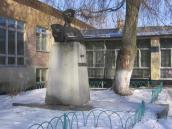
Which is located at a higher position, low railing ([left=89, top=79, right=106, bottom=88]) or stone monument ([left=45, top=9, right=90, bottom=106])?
stone monument ([left=45, top=9, right=90, bottom=106])

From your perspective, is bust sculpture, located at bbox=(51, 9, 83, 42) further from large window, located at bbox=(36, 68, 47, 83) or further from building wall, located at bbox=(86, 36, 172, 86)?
building wall, located at bbox=(86, 36, 172, 86)

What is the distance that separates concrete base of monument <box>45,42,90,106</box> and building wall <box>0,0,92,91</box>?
8438 mm

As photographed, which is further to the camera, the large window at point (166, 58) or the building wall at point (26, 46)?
the large window at point (166, 58)

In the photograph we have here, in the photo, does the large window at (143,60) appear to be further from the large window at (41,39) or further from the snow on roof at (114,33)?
the large window at (41,39)

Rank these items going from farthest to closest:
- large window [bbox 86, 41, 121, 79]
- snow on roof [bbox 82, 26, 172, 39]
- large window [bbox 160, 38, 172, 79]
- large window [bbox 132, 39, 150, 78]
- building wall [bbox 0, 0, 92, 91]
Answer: large window [bbox 86, 41, 121, 79]
large window [bbox 132, 39, 150, 78]
large window [bbox 160, 38, 172, 79]
snow on roof [bbox 82, 26, 172, 39]
building wall [bbox 0, 0, 92, 91]

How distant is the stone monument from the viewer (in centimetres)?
1120

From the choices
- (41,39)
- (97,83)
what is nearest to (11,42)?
(41,39)

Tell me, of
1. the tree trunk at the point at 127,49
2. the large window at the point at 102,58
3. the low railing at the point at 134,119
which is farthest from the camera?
the large window at the point at 102,58

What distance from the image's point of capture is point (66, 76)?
11281 millimetres

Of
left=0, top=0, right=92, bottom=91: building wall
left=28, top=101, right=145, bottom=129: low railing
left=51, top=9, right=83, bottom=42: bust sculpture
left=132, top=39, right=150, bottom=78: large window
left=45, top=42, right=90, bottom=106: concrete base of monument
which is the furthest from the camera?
left=132, top=39, right=150, bottom=78: large window

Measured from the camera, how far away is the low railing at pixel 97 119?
327 inches

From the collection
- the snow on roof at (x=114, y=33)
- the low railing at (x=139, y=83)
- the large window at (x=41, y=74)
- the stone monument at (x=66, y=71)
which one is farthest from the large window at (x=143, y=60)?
the stone monument at (x=66, y=71)

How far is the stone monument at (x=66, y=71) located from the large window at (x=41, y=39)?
1485 cm

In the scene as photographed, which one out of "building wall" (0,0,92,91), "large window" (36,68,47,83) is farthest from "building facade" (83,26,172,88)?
"building wall" (0,0,92,91)
